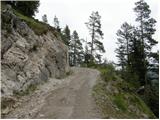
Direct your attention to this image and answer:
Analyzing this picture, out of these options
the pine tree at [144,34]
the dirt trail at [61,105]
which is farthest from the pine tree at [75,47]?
the dirt trail at [61,105]

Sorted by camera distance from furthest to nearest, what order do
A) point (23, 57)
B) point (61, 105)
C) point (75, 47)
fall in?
point (75, 47) → point (23, 57) → point (61, 105)

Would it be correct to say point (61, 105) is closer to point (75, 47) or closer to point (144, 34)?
point (144, 34)

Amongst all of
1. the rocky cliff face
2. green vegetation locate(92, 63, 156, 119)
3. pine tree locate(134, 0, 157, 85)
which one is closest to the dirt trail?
green vegetation locate(92, 63, 156, 119)

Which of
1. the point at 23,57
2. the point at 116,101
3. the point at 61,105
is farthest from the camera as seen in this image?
the point at 23,57

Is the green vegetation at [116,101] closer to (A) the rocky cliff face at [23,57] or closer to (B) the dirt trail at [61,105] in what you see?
(B) the dirt trail at [61,105]

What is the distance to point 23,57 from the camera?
84.0 ft

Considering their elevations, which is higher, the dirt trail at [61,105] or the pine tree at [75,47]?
the pine tree at [75,47]

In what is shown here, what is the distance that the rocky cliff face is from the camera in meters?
22.5

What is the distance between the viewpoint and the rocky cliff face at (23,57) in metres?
22.5

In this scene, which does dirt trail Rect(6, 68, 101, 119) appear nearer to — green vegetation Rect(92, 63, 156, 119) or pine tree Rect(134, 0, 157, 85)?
green vegetation Rect(92, 63, 156, 119)

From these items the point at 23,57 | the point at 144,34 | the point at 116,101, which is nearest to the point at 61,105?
the point at 116,101

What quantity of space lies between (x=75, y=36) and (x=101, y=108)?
71.3 meters

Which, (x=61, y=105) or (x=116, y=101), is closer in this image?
(x=61, y=105)

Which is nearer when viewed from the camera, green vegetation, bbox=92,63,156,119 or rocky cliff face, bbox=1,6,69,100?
green vegetation, bbox=92,63,156,119
